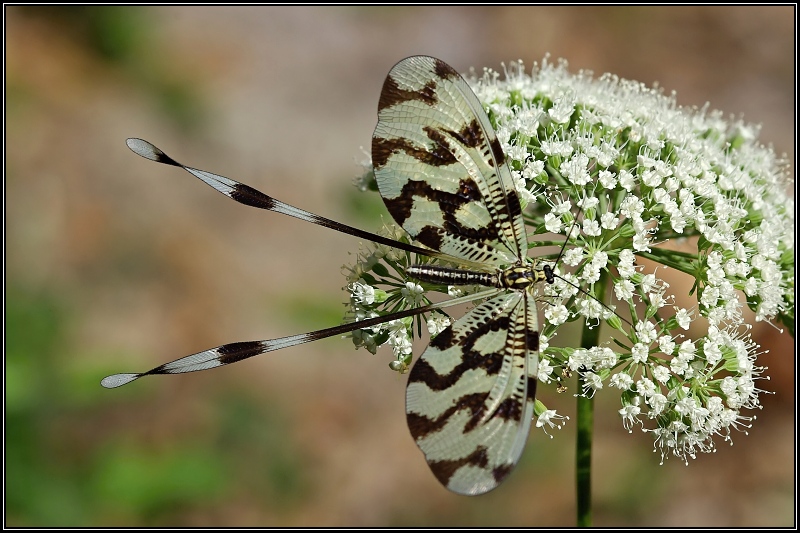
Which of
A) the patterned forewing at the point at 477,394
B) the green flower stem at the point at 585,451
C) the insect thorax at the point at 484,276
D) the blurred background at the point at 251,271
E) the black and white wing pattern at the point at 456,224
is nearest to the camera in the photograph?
the patterned forewing at the point at 477,394

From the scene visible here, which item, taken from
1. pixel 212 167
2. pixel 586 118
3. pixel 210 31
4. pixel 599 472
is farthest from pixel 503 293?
pixel 210 31

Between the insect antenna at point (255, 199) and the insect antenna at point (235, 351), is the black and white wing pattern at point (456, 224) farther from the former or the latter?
the insect antenna at point (235, 351)

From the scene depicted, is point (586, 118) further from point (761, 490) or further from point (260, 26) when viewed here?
point (260, 26)

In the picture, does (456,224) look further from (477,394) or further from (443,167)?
(477,394)

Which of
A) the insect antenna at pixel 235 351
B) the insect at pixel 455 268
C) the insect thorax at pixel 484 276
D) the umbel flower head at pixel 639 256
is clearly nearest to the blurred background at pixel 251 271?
the umbel flower head at pixel 639 256

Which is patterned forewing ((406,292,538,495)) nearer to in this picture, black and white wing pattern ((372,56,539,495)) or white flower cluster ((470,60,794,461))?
black and white wing pattern ((372,56,539,495))

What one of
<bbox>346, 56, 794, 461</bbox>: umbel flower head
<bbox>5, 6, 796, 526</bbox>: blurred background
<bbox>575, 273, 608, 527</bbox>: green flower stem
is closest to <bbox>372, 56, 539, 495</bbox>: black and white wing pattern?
<bbox>346, 56, 794, 461</bbox>: umbel flower head
